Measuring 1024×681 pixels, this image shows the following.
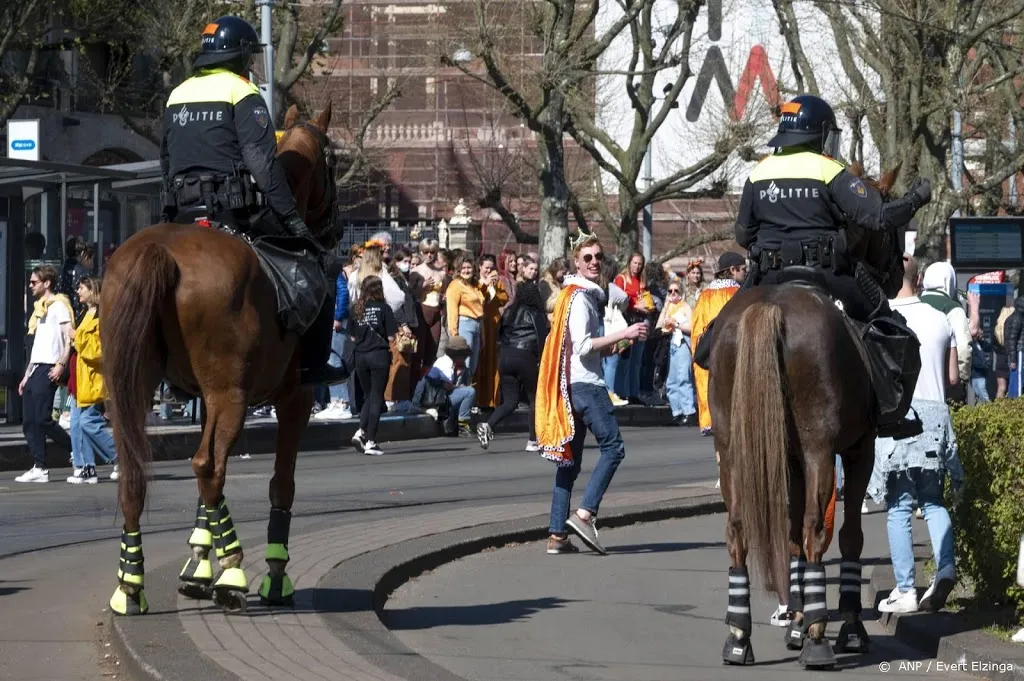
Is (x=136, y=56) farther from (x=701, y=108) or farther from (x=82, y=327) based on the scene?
(x=82, y=327)

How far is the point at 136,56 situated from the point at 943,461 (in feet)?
133

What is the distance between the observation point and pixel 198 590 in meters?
8.47

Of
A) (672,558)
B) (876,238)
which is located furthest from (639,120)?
(876,238)

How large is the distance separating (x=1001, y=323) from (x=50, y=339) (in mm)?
14589

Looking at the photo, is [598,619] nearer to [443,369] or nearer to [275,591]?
[275,591]

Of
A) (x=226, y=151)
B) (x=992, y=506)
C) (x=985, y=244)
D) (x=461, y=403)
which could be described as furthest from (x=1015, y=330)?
(x=226, y=151)

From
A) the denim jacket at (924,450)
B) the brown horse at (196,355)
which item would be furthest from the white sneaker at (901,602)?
the brown horse at (196,355)

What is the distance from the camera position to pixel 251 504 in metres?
14.4

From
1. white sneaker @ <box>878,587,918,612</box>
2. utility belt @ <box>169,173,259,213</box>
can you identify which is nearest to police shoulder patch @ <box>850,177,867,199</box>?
white sneaker @ <box>878,587,918,612</box>

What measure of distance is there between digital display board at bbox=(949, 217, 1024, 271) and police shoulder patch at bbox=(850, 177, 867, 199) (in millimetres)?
8033

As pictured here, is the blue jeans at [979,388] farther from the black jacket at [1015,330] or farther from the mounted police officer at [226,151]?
the mounted police officer at [226,151]

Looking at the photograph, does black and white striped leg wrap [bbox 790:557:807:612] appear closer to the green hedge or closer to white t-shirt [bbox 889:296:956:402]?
the green hedge

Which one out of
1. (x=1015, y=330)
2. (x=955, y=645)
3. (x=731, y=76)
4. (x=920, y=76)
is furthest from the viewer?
(x=731, y=76)

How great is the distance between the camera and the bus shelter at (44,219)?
20.7 meters
